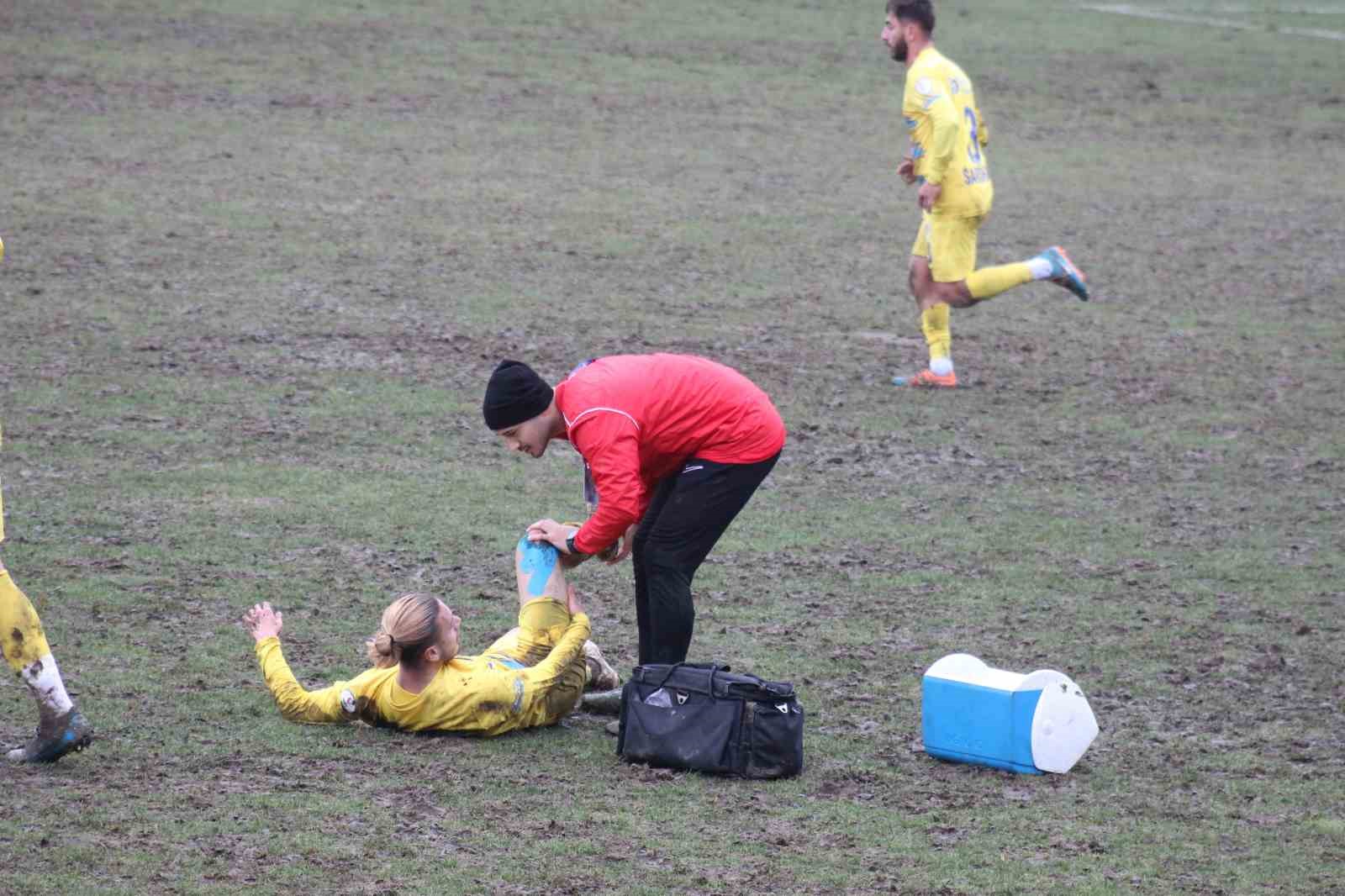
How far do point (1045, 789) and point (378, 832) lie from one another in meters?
2.28

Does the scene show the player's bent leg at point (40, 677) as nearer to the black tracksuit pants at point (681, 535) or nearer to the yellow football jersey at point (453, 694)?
the yellow football jersey at point (453, 694)

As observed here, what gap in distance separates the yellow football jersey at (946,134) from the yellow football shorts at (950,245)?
7cm

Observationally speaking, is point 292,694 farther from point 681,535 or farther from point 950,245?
point 950,245

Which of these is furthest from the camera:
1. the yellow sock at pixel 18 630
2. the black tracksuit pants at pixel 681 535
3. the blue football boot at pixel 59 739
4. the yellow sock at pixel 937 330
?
the yellow sock at pixel 937 330

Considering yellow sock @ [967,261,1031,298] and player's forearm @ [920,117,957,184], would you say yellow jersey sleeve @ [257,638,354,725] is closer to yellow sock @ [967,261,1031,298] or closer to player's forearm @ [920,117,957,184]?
player's forearm @ [920,117,957,184]

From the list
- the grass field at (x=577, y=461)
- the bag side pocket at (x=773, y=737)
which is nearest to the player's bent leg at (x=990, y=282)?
the grass field at (x=577, y=461)

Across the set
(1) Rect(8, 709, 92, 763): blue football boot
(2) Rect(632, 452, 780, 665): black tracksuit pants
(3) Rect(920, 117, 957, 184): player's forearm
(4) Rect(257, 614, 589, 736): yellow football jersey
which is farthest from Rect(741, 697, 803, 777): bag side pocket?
Answer: (3) Rect(920, 117, 957, 184): player's forearm

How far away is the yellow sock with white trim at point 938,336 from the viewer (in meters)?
11.5

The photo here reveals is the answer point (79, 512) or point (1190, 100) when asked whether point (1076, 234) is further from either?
point (79, 512)

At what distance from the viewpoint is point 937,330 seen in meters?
11.6

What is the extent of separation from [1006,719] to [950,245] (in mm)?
5950

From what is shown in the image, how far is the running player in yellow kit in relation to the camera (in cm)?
1105

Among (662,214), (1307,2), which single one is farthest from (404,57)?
(1307,2)

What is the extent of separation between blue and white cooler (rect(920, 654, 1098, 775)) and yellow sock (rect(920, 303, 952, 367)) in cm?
568
